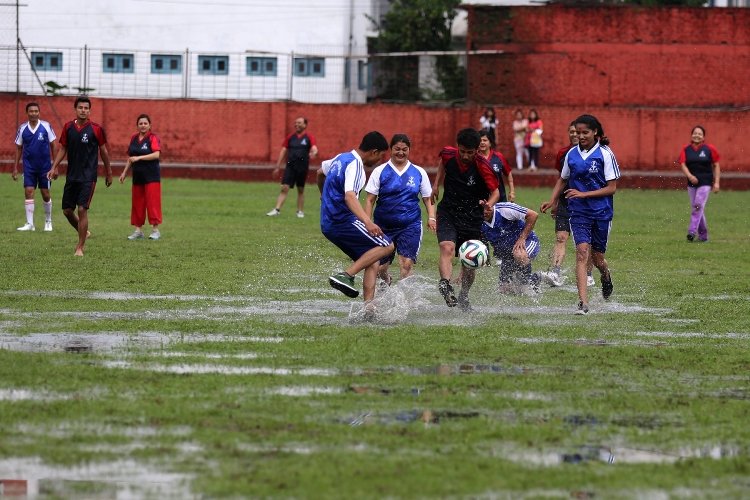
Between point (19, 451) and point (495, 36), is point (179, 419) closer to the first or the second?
point (19, 451)

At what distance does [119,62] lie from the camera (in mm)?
48250

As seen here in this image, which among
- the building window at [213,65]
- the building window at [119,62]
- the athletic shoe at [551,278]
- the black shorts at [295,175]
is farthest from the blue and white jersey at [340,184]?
the building window at [213,65]

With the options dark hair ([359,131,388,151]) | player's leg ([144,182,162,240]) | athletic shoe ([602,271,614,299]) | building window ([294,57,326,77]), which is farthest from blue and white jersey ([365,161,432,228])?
building window ([294,57,326,77])

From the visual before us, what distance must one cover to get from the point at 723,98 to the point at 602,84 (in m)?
3.45

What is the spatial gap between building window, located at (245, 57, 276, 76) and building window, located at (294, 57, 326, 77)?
78cm

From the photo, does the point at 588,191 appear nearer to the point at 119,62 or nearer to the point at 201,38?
the point at 119,62

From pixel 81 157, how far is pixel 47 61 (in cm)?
2718

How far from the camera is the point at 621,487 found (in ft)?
21.1

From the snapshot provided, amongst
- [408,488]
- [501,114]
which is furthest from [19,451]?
[501,114]

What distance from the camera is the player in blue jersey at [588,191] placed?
520 inches

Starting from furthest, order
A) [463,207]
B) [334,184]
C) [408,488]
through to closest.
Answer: [463,207]
[334,184]
[408,488]

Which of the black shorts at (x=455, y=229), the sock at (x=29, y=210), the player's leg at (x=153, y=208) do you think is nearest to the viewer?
the black shorts at (x=455, y=229)

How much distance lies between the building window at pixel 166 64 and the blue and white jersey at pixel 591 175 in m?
35.3

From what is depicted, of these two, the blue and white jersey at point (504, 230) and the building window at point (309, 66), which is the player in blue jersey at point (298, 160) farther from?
the building window at point (309, 66)
